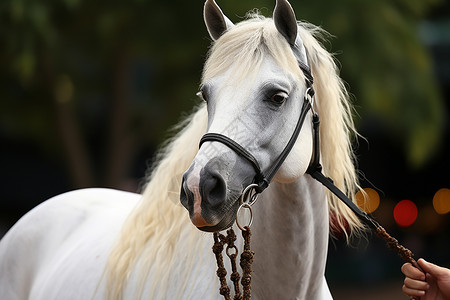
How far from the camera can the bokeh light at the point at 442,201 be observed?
691 inches

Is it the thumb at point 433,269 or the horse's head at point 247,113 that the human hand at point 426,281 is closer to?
the thumb at point 433,269

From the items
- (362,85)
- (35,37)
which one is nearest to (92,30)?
(35,37)

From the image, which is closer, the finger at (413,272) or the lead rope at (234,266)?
the lead rope at (234,266)

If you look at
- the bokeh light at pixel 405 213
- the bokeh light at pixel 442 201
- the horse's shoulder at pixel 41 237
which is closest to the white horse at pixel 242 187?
the horse's shoulder at pixel 41 237

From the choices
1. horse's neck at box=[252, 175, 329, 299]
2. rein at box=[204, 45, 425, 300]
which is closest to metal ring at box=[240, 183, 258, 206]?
rein at box=[204, 45, 425, 300]

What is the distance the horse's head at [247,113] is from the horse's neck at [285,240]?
14 centimetres

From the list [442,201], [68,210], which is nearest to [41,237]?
[68,210]

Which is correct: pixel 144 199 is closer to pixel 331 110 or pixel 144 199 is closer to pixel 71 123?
pixel 331 110

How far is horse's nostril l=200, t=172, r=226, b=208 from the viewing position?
218 centimetres

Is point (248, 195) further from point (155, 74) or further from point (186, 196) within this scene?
point (155, 74)

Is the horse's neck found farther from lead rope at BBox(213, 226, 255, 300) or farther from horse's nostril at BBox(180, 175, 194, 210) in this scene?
horse's nostril at BBox(180, 175, 194, 210)

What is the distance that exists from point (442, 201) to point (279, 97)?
16.3 metres

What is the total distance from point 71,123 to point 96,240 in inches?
265

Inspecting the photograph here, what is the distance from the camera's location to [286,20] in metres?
2.55
